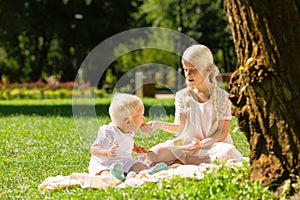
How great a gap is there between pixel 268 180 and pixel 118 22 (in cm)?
3503

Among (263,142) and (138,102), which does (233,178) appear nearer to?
(263,142)

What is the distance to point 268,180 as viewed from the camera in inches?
191

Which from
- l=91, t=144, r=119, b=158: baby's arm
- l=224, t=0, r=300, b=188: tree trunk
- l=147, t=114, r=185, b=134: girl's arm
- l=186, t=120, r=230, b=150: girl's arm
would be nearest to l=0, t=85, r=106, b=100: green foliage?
l=147, t=114, r=185, b=134: girl's arm

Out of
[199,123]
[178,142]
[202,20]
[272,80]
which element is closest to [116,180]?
[178,142]

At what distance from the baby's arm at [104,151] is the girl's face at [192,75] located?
3.07 feet

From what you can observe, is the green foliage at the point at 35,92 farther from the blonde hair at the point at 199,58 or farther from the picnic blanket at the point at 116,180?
the picnic blanket at the point at 116,180

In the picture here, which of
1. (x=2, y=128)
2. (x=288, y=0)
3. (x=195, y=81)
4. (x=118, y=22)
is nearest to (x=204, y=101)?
(x=195, y=81)

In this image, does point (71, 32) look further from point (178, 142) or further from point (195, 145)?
point (195, 145)

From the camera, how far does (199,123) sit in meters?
6.47

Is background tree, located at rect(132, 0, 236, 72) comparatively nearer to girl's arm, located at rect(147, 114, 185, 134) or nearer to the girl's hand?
girl's arm, located at rect(147, 114, 185, 134)

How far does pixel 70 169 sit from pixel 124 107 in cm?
117

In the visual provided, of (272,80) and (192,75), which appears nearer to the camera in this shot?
(272,80)

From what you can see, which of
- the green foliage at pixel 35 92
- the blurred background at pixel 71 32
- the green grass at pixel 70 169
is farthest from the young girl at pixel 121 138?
the blurred background at pixel 71 32

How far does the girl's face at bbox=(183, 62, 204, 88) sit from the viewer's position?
6262mm
